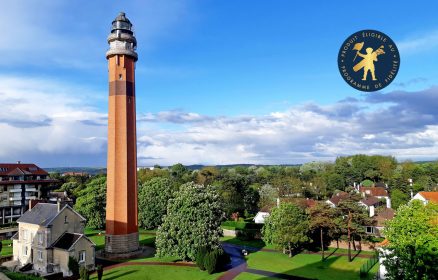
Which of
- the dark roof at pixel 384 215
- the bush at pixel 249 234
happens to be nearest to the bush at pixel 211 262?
the bush at pixel 249 234

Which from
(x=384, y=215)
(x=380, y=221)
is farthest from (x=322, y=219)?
(x=384, y=215)

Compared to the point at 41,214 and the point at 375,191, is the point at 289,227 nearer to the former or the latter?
the point at 41,214

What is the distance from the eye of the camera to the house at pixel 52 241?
41031 mm

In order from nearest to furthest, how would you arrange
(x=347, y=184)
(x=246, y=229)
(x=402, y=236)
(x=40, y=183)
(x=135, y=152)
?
(x=402, y=236) → (x=135, y=152) → (x=246, y=229) → (x=40, y=183) → (x=347, y=184)

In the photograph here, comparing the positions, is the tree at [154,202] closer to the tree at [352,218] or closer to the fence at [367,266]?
the tree at [352,218]

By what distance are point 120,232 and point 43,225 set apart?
9.67m

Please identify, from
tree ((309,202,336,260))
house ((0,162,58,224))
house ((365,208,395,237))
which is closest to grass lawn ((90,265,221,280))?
tree ((309,202,336,260))

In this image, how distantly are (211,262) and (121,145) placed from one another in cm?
2009

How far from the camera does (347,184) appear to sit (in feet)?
401

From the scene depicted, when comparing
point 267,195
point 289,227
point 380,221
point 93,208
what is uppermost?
point 93,208

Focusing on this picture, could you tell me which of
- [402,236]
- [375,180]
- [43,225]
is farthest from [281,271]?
[375,180]

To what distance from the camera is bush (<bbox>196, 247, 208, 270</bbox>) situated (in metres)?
41.2

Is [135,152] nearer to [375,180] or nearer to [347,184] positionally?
[347,184]

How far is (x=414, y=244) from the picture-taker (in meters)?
23.8
